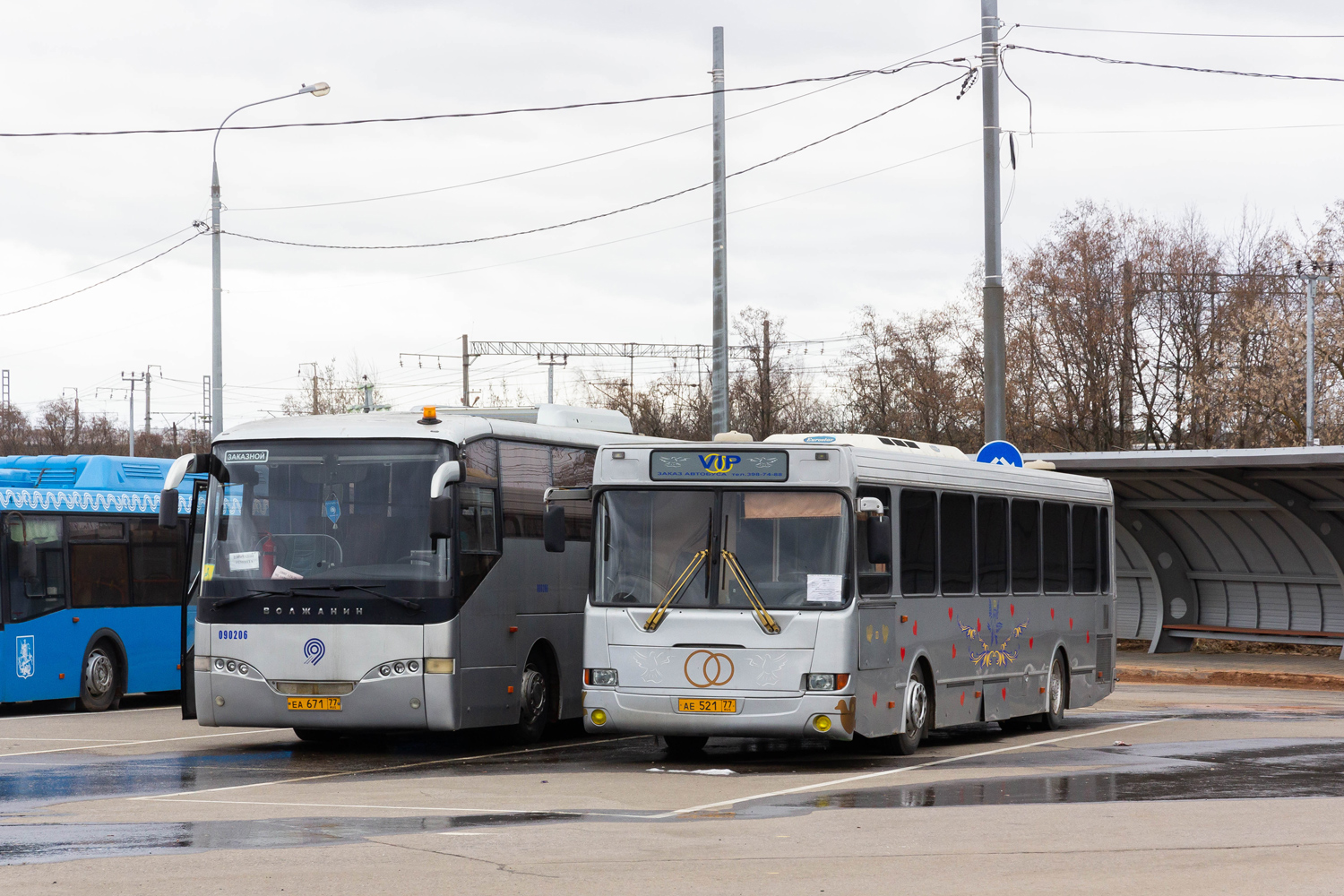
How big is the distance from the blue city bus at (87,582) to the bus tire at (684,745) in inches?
294

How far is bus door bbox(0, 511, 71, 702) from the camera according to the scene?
67.6ft

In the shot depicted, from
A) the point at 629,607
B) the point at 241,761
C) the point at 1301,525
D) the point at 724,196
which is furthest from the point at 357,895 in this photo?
the point at 1301,525

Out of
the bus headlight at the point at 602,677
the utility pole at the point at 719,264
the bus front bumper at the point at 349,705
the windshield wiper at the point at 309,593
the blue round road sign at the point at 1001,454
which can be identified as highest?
the utility pole at the point at 719,264

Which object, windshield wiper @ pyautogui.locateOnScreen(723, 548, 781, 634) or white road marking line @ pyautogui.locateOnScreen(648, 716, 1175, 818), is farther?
windshield wiper @ pyautogui.locateOnScreen(723, 548, 781, 634)

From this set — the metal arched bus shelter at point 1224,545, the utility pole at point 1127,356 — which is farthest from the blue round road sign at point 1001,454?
the utility pole at point 1127,356

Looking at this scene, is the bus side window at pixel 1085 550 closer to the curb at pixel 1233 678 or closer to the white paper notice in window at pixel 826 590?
the curb at pixel 1233 678

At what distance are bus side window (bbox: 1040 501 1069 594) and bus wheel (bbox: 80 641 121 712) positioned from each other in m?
11.9

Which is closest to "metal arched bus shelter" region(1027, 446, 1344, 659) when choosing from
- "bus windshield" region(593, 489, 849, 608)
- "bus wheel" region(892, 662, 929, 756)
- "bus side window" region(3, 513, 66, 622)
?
"bus wheel" region(892, 662, 929, 756)

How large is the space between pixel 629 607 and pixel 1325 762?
5.97 meters

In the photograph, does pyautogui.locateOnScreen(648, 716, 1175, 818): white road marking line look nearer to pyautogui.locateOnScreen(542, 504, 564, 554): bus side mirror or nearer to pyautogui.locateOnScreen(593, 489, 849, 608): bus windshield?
pyautogui.locateOnScreen(593, 489, 849, 608): bus windshield

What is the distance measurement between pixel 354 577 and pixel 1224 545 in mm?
17505

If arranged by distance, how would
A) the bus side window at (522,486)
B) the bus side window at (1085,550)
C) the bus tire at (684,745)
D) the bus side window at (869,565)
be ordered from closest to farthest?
the bus side window at (869,565), the bus tire at (684,745), the bus side window at (522,486), the bus side window at (1085,550)

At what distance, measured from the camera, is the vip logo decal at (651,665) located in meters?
14.1

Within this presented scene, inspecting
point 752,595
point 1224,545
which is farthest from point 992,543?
point 1224,545
